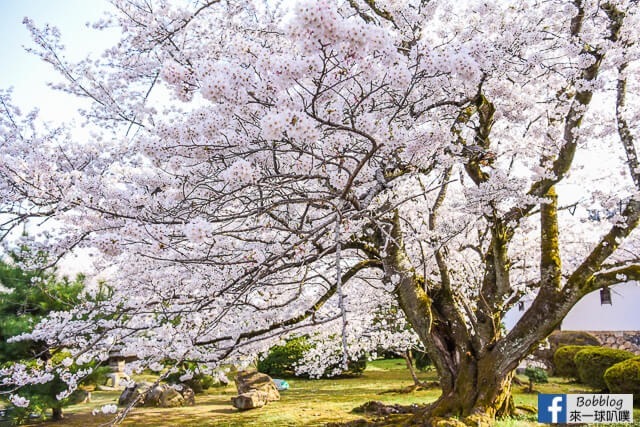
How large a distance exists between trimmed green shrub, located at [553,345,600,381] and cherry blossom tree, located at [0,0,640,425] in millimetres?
5568

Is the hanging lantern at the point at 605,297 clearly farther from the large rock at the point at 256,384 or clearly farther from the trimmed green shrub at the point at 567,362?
the large rock at the point at 256,384

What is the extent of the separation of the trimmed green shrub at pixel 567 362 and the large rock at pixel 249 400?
276 inches

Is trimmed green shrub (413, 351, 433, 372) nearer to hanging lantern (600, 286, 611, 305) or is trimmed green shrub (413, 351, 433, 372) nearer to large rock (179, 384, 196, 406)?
large rock (179, 384, 196, 406)

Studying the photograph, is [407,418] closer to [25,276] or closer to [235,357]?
[235,357]

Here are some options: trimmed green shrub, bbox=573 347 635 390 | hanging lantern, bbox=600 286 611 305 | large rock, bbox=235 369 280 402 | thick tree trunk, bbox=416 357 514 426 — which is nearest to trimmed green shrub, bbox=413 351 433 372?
trimmed green shrub, bbox=573 347 635 390

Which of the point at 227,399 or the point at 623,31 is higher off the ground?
the point at 623,31

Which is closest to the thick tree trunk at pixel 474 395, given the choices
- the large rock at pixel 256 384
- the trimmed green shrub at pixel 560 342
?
the large rock at pixel 256 384

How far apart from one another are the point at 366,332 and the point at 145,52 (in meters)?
7.49

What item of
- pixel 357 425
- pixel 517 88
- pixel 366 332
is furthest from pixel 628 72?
pixel 366 332

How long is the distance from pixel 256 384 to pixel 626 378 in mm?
6582

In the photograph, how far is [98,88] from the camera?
15.1 ft

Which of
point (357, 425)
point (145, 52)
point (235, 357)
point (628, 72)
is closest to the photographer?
point (145, 52)

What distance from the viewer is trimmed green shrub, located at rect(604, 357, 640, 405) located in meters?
7.41

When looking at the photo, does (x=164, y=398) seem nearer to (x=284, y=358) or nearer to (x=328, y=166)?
(x=284, y=358)
